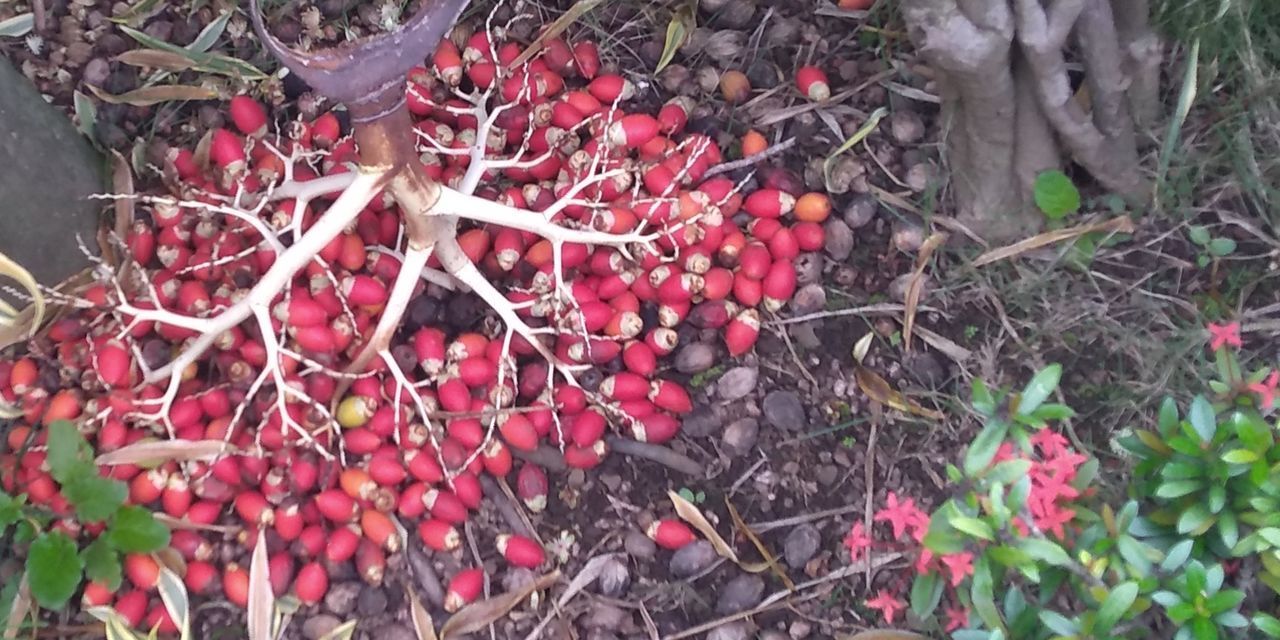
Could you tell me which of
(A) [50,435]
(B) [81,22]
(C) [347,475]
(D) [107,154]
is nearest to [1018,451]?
(C) [347,475]

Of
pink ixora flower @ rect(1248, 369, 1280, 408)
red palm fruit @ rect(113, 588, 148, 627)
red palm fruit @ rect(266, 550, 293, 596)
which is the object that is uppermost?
pink ixora flower @ rect(1248, 369, 1280, 408)

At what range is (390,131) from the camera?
160cm

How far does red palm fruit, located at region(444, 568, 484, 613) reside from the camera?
6.18 feet

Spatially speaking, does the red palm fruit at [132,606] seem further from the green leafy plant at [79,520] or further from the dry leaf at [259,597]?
the dry leaf at [259,597]

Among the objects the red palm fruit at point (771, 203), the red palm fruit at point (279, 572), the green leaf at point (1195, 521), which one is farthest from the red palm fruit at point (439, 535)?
the green leaf at point (1195, 521)

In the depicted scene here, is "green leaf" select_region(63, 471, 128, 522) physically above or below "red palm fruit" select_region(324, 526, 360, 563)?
above

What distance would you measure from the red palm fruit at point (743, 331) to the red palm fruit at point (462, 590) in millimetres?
626

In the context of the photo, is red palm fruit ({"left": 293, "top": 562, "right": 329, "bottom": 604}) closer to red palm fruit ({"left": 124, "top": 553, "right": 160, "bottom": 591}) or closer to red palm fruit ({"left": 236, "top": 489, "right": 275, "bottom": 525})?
red palm fruit ({"left": 236, "top": 489, "right": 275, "bottom": 525})

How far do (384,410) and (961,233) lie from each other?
113 centimetres

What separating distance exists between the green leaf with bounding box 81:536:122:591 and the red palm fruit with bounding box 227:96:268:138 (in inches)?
32.0

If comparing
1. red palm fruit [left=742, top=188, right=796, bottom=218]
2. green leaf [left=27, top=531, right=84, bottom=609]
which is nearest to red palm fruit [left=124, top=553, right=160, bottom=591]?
green leaf [left=27, top=531, right=84, bottom=609]

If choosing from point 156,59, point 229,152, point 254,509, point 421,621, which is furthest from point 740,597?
point 156,59

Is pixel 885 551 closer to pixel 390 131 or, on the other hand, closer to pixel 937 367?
pixel 937 367

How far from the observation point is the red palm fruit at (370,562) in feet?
6.20
